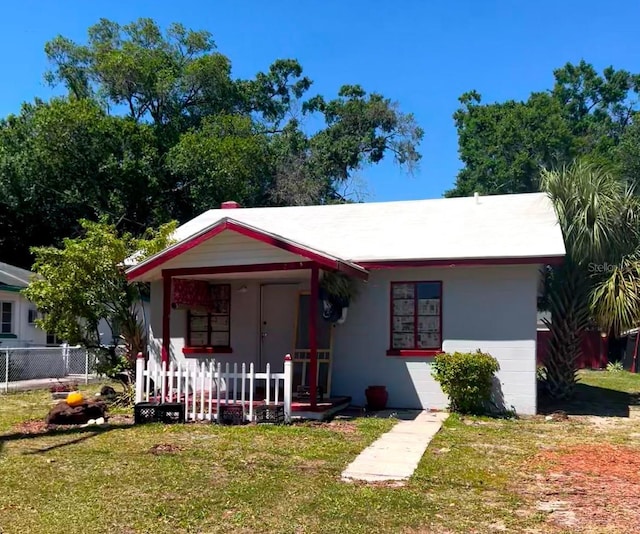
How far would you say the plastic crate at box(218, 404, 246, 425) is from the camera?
36.0ft

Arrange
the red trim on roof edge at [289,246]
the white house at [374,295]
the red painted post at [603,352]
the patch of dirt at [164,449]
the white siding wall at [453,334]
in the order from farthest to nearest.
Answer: the red painted post at [603,352]
the white siding wall at [453,334]
the white house at [374,295]
the red trim on roof edge at [289,246]
the patch of dirt at [164,449]

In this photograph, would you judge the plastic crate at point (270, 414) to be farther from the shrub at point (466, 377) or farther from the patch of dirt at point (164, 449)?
the shrub at point (466, 377)

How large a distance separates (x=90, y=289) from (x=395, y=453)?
8.10 meters

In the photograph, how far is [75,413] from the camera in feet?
35.9

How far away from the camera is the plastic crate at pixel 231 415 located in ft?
36.0

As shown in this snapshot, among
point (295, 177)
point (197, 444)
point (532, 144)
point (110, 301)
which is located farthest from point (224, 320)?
point (532, 144)

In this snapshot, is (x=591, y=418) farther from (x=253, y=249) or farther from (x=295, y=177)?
(x=295, y=177)

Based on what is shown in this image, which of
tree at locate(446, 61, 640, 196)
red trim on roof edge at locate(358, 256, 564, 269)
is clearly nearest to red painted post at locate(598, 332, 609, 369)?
tree at locate(446, 61, 640, 196)

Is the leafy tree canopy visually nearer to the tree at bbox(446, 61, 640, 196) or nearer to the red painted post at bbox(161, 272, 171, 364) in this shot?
the tree at bbox(446, 61, 640, 196)

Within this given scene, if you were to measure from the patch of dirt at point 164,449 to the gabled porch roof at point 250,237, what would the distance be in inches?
152

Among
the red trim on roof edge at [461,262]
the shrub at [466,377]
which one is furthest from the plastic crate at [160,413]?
the shrub at [466,377]

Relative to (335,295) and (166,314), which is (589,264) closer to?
(335,295)

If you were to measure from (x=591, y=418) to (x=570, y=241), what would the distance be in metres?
3.68

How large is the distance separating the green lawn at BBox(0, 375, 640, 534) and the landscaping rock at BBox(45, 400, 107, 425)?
671 millimetres
